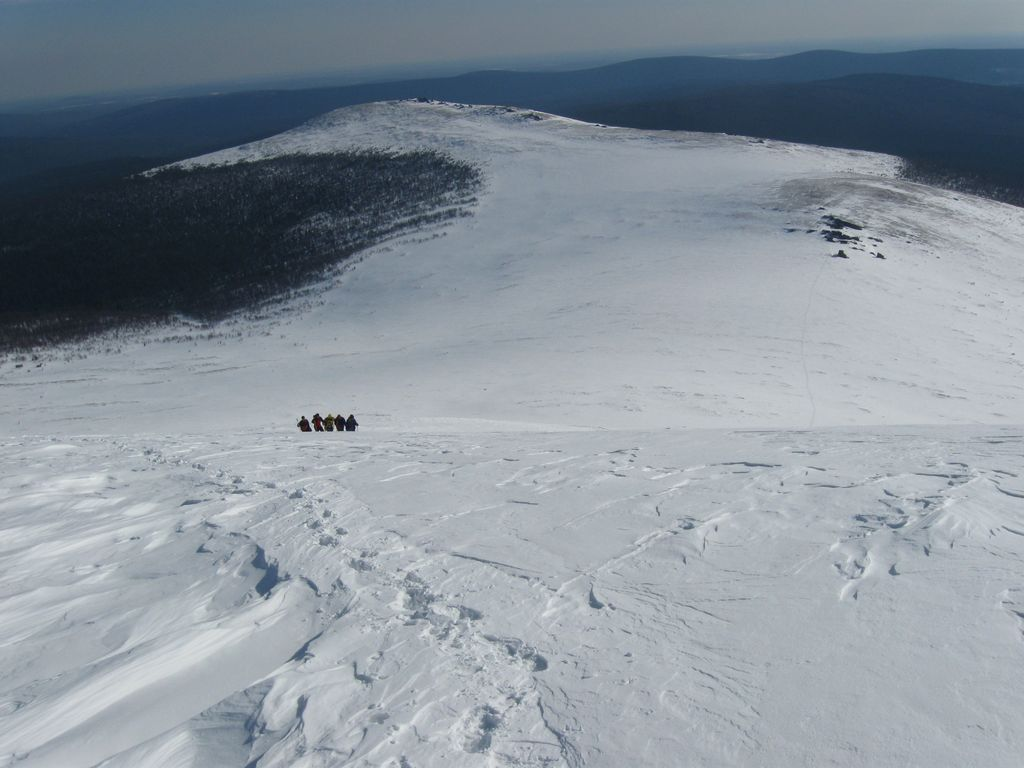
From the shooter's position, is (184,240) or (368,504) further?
(184,240)

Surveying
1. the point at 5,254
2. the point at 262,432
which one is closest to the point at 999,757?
the point at 262,432

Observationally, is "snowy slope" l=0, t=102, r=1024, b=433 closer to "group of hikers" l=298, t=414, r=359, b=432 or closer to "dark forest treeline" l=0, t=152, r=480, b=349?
"group of hikers" l=298, t=414, r=359, b=432

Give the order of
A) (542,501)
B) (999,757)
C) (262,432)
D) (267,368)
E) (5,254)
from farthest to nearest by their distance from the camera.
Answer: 1. (5,254)
2. (267,368)
3. (262,432)
4. (542,501)
5. (999,757)

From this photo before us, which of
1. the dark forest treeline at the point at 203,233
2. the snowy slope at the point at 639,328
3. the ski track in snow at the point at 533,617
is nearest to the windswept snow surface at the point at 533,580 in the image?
the ski track in snow at the point at 533,617

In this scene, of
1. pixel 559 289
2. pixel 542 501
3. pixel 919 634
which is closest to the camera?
pixel 919 634

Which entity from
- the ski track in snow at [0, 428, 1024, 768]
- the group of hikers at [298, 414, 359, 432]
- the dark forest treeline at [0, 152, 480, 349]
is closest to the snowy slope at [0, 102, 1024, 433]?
the group of hikers at [298, 414, 359, 432]

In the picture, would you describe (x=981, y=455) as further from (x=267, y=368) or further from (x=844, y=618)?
(x=267, y=368)

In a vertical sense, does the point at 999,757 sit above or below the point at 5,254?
above
